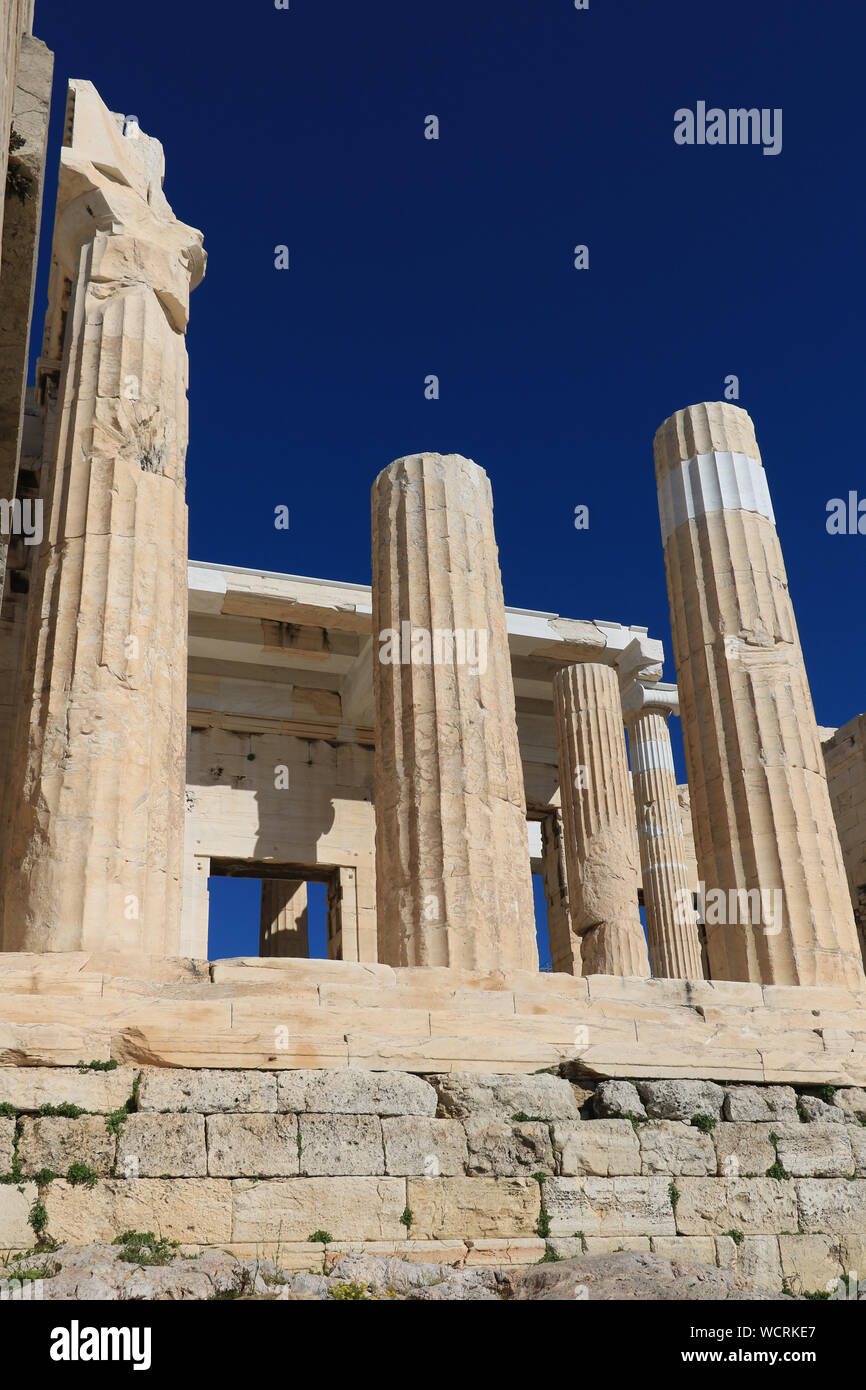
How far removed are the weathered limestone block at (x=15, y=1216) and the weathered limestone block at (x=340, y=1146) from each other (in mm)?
1877

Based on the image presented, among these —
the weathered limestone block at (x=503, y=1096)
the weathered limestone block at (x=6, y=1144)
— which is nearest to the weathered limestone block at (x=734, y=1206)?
the weathered limestone block at (x=503, y=1096)

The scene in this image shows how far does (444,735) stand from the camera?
13273mm

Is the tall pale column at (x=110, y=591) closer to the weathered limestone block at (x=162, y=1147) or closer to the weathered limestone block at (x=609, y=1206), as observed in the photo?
the weathered limestone block at (x=162, y=1147)

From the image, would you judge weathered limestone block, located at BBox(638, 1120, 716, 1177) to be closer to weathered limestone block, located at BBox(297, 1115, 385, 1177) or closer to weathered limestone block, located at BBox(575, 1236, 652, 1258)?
weathered limestone block, located at BBox(575, 1236, 652, 1258)

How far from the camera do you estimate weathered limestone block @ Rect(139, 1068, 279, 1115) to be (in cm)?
866

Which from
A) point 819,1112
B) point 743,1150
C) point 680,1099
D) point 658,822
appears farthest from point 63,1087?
point 658,822

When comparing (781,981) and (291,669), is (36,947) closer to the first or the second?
(781,981)

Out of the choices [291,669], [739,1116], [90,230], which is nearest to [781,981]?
[739,1116]

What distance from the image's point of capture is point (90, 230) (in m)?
13.3

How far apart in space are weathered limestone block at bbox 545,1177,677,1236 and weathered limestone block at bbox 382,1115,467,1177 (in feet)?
2.55

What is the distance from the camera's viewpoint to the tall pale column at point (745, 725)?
13.3 metres

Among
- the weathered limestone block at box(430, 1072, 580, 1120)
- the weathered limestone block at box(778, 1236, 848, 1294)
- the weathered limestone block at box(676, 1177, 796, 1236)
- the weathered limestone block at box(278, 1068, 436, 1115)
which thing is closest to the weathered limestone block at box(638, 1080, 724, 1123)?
the weathered limestone block at box(676, 1177, 796, 1236)

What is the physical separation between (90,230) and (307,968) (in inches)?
337

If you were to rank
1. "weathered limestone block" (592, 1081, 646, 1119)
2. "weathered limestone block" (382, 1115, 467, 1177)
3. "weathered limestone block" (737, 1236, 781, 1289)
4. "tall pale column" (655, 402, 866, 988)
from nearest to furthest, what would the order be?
"weathered limestone block" (382, 1115, 467, 1177), "weathered limestone block" (737, 1236, 781, 1289), "weathered limestone block" (592, 1081, 646, 1119), "tall pale column" (655, 402, 866, 988)
